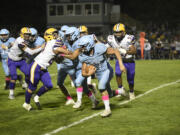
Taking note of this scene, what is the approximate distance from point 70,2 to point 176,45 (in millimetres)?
24670

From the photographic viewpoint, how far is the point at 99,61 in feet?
27.8

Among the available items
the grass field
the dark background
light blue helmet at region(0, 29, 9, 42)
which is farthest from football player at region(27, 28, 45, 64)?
the dark background

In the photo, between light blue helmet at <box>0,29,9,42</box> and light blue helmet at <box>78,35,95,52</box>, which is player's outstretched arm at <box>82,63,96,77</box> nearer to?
light blue helmet at <box>78,35,95,52</box>

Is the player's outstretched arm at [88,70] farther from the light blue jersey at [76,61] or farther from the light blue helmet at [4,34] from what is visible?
the light blue helmet at [4,34]

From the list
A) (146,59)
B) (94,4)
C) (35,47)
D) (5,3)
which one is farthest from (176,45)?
(5,3)

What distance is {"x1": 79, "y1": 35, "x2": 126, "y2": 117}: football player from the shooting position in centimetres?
827

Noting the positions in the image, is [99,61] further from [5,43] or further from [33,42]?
[5,43]

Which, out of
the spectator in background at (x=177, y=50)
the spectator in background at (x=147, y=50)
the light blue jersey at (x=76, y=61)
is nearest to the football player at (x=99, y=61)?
the light blue jersey at (x=76, y=61)

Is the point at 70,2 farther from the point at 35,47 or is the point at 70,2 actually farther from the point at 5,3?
the point at 35,47

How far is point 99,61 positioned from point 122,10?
5680 cm

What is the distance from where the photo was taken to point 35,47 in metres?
10.0

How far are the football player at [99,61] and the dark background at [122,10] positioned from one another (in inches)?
1648

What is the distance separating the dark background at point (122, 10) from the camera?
53891 mm

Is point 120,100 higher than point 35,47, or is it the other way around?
point 35,47
